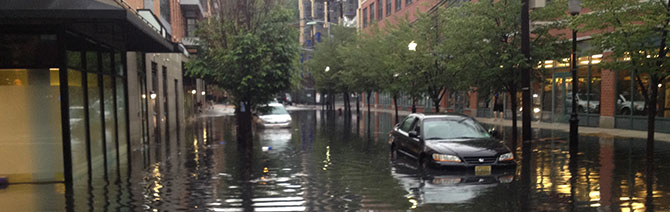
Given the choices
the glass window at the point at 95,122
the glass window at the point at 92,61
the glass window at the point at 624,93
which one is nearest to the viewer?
the glass window at the point at 92,61

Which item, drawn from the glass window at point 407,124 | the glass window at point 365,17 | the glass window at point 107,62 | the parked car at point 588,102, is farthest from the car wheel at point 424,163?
the glass window at point 365,17

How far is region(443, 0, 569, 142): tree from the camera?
52.0ft

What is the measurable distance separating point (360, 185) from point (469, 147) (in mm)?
2543

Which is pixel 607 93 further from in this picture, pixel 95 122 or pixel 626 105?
pixel 95 122

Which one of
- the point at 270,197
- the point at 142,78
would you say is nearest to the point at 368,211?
the point at 270,197

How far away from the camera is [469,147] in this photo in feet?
32.9

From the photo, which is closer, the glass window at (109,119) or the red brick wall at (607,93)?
the glass window at (109,119)

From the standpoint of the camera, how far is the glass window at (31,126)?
9.66 meters

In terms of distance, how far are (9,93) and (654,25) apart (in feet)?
47.0

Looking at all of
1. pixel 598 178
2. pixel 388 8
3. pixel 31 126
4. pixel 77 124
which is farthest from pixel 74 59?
pixel 388 8

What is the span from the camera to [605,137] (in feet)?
60.8

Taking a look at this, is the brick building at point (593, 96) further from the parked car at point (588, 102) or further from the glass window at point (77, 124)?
the glass window at point (77, 124)

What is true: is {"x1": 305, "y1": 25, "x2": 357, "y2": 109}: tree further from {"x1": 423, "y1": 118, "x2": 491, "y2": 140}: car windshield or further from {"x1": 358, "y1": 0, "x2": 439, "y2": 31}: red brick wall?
{"x1": 423, "y1": 118, "x2": 491, "y2": 140}: car windshield

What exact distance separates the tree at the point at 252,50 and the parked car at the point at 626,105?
15.8 m
